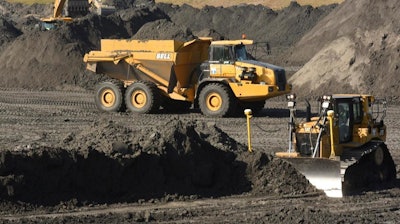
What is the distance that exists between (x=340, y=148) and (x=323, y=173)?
0.69 meters

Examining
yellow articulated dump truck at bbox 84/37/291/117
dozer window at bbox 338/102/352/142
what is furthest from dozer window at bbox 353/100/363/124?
yellow articulated dump truck at bbox 84/37/291/117

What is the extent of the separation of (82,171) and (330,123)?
3.69 metres

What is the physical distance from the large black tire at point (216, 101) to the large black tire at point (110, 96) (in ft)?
7.35

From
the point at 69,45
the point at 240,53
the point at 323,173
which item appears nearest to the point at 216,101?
the point at 240,53

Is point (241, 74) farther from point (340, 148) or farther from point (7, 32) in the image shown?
point (7, 32)

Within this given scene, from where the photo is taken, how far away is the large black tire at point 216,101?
2231cm

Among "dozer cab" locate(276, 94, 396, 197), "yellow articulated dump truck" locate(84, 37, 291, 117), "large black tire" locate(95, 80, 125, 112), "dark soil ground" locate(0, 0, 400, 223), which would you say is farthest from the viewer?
"large black tire" locate(95, 80, 125, 112)

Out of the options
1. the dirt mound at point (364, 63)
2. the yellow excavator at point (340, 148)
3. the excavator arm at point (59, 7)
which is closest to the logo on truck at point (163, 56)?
the dirt mound at point (364, 63)

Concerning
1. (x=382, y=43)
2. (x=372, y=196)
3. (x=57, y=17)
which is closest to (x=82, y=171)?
(x=372, y=196)

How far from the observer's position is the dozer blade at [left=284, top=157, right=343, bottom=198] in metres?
13.6

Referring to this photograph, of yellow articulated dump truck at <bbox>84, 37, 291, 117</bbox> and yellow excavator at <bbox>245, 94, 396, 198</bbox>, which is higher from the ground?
yellow articulated dump truck at <bbox>84, 37, 291, 117</bbox>

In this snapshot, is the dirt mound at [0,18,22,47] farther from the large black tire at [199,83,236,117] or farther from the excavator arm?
the large black tire at [199,83,236,117]

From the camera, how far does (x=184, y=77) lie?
2292 centimetres

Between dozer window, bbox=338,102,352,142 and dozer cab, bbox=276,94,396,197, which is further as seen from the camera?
dozer window, bbox=338,102,352,142
